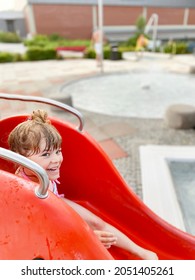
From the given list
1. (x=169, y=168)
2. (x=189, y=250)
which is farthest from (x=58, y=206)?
(x=169, y=168)

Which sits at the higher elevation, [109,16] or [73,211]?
[73,211]

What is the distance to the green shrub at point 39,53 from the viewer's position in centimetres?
1235

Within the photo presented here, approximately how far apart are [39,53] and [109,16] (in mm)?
18976

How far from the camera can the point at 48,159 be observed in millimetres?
1170

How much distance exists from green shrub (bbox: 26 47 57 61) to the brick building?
1520 cm

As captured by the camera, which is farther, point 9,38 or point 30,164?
point 9,38

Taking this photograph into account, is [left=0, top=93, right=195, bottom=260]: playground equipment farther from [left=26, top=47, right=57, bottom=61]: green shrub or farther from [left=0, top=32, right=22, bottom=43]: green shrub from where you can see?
[left=0, top=32, right=22, bottom=43]: green shrub

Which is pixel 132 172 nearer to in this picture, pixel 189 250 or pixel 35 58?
pixel 189 250

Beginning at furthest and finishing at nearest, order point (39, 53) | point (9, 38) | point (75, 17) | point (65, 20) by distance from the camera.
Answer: point (75, 17) → point (65, 20) → point (9, 38) → point (39, 53)

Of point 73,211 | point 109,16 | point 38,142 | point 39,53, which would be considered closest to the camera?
point 73,211

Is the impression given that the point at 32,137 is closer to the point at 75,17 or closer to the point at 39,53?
the point at 39,53

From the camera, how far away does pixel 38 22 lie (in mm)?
25859

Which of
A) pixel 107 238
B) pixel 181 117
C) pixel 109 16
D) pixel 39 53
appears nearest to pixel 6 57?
pixel 39 53

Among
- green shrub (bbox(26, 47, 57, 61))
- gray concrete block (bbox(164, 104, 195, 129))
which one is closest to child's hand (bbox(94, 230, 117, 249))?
gray concrete block (bbox(164, 104, 195, 129))
